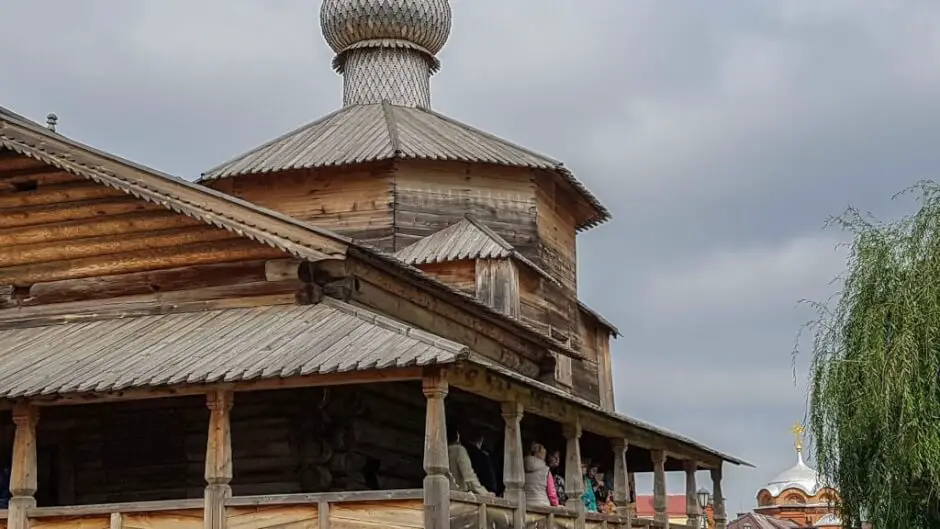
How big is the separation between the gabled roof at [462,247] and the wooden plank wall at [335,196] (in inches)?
28.1

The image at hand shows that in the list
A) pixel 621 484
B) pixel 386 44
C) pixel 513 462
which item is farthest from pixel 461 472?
pixel 386 44

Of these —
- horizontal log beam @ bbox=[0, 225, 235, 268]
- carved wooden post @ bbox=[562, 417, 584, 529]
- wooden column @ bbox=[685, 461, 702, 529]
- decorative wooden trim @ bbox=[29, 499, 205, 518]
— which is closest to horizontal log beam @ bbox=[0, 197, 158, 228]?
horizontal log beam @ bbox=[0, 225, 235, 268]

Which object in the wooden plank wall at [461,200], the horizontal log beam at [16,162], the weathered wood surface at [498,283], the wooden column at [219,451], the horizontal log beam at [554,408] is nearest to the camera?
the horizontal log beam at [554,408]

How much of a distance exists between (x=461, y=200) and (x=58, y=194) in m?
9.01

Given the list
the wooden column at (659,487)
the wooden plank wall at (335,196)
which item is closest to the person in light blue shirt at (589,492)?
the wooden column at (659,487)

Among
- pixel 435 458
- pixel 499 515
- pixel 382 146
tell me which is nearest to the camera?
pixel 435 458

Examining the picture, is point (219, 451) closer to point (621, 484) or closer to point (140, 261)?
point (140, 261)

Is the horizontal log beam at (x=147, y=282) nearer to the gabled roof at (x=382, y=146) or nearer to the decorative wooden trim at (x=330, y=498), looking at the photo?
the decorative wooden trim at (x=330, y=498)

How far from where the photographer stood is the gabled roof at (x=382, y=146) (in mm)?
24328

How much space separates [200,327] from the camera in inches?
607

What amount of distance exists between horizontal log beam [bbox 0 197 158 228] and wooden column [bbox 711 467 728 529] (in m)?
10.9

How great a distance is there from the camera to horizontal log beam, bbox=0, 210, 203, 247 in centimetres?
1631

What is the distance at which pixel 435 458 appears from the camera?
41.6 feet

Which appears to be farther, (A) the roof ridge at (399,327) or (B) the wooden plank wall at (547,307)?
(B) the wooden plank wall at (547,307)
